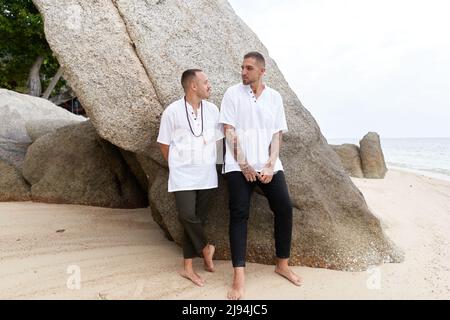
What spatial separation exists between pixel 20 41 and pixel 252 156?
15.3 meters

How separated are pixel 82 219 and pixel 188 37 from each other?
270 centimetres

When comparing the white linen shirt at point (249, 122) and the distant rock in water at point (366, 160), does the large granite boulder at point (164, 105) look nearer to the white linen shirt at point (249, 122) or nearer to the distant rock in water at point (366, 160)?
the white linen shirt at point (249, 122)

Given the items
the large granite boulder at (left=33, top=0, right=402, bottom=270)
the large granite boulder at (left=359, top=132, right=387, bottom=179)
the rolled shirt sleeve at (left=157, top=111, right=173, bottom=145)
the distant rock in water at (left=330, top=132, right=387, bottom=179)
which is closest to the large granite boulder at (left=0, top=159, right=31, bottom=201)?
the large granite boulder at (left=33, top=0, right=402, bottom=270)

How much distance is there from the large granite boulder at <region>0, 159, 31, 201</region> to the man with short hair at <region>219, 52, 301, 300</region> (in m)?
4.13

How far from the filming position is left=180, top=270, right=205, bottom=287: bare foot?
3.32 meters

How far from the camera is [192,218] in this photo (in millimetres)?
3361

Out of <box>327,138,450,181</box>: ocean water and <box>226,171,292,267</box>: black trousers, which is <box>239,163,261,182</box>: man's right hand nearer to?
<box>226,171,292,267</box>: black trousers

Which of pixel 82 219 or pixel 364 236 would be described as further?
pixel 82 219

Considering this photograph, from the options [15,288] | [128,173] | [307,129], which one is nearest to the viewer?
[15,288]

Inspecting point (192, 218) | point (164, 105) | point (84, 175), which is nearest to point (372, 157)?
point (84, 175)

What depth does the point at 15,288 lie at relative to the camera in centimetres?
315

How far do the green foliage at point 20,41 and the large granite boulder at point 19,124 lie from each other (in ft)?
22.9
